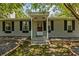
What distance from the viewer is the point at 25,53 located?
11609 mm

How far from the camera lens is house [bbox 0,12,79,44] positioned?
1614 centimetres

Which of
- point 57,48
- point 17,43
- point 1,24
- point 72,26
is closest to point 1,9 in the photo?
point 17,43

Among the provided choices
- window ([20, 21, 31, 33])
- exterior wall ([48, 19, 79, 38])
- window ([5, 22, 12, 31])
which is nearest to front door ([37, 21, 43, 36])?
exterior wall ([48, 19, 79, 38])

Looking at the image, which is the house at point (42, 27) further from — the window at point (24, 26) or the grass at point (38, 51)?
the grass at point (38, 51)

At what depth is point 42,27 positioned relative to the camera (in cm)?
1644

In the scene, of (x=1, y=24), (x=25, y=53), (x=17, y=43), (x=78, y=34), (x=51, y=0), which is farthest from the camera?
(x=1, y=24)

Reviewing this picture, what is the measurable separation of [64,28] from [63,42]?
2570 mm

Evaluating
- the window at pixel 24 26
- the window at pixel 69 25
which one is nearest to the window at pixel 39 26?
the window at pixel 24 26

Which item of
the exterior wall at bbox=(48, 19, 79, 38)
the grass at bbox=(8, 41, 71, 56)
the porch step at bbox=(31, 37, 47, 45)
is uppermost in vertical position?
the exterior wall at bbox=(48, 19, 79, 38)

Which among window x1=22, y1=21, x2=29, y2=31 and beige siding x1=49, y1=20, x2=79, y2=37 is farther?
window x1=22, y1=21, x2=29, y2=31

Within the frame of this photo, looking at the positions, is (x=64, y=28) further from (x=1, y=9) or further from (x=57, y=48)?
(x=1, y=9)

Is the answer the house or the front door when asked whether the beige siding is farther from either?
the front door

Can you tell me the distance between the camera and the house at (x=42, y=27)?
1614cm

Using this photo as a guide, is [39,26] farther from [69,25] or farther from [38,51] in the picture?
[38,51]
